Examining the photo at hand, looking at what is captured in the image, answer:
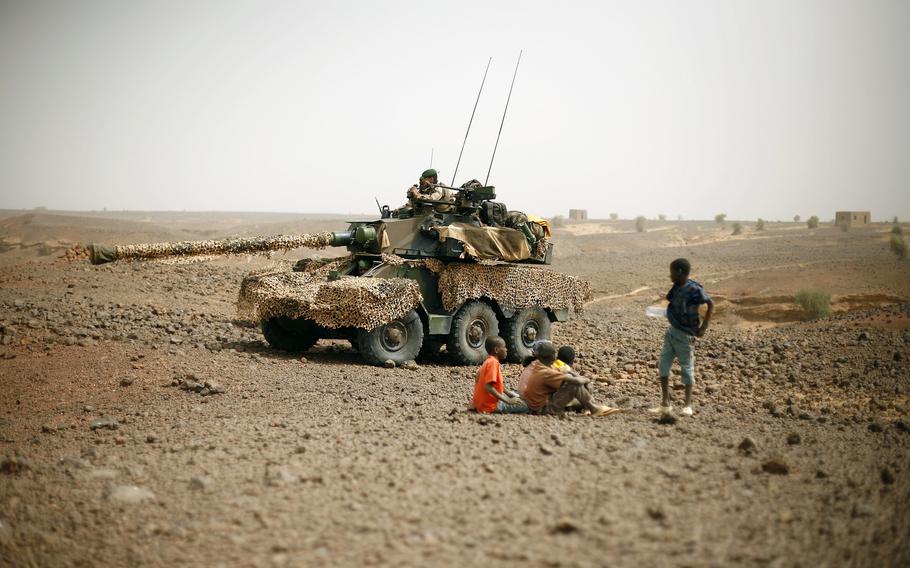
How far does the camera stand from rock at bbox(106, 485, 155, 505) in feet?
14.6

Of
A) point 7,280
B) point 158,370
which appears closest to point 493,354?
point 158,370

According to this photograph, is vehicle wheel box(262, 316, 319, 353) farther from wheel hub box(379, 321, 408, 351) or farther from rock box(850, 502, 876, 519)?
rock box(850, 502, 876, 519)

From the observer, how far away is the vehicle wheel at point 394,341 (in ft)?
31.8

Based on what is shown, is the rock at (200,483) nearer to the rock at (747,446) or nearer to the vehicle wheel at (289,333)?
the rock at (747,446)

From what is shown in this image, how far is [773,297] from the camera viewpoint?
21.2 m

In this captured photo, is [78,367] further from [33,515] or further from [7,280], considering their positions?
[7,280]

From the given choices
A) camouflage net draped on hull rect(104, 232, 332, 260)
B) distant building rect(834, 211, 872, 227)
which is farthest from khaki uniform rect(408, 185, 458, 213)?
distant building rect(834, 211, 872, 227)

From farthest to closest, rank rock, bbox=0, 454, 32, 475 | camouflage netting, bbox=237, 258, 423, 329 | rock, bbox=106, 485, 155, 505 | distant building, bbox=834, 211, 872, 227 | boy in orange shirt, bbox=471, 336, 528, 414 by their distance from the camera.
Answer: distant building, bbox=834, 211, 872, 227, camouflage netting, bbox=237, 258, 423, 329, boy in orange shirt, bbox=471, 336, 528, 414, rock, bbox=0, 454, 32, 475, rock, bbox=106, 485, 155, 505

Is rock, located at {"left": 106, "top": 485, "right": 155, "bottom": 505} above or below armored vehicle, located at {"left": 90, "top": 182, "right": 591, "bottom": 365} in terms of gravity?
below

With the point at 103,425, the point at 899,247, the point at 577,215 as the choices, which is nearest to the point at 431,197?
the point at 103,425

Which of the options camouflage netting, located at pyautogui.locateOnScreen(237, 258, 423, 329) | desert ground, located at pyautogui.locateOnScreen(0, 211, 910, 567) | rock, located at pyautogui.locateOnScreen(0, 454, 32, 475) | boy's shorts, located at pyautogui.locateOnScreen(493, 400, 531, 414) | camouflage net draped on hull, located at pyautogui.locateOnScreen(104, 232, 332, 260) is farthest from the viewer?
camouflage netting, located at pyautogui.locateOnScreen(237, 258, 423, 329)

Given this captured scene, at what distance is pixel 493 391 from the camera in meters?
6.61

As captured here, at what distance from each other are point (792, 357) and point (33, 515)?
9413 mm

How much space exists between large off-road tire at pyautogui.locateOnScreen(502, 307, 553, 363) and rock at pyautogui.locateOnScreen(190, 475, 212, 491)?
22.7 feet
